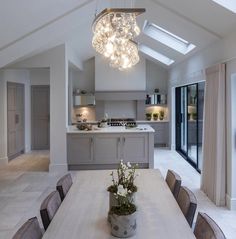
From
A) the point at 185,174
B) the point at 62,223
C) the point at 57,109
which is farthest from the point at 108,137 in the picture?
the point at 62,223

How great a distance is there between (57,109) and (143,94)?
3.85 meters

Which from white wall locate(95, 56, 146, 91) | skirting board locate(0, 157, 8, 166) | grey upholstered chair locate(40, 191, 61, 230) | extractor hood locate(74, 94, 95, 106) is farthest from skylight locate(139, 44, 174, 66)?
grey upholstered chair locate(40, 191, 61, 230)

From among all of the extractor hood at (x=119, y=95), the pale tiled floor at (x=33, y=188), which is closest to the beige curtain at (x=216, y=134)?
the pale tiled floor at (x=33, y=188)

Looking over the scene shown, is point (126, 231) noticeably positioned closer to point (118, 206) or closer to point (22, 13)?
point (118, 206)

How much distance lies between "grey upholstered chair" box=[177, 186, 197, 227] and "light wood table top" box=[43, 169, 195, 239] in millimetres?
68

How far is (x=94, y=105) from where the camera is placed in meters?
10.1

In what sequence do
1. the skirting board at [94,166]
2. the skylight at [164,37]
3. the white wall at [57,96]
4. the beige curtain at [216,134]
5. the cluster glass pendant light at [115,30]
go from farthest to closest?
the skylight at [164,37]
the skirting board at [94,166]
the white wall at [57,96]
the beige curtain at [216,134]
the cluster glass pendant light at [115,30]

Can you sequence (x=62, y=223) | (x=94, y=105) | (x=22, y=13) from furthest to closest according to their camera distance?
(x=94, y=105) < (x=22, y=13) < (x=62, y=223)

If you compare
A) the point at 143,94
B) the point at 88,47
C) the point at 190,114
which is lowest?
the point at 190,114

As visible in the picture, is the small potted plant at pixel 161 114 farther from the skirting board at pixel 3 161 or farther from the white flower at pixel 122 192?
the white flower at pixel 122 192

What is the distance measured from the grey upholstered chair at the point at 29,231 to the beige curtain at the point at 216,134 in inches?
127

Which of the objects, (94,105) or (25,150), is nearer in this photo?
(25,150)

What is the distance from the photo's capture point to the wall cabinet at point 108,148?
668 cm

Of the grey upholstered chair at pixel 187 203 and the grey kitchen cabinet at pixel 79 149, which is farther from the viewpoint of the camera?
the grey kitchen cabinet at pixel 79 149
